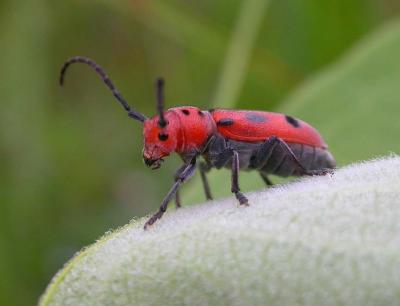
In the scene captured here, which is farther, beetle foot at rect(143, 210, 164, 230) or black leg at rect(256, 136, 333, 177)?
black leg at rect(256, 136, 333, 177)

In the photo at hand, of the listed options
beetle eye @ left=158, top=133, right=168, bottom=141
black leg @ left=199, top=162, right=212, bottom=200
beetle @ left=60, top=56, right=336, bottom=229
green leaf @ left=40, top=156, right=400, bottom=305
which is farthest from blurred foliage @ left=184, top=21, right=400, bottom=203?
green leaf @ left=40, top=156, right=400, bottom=305

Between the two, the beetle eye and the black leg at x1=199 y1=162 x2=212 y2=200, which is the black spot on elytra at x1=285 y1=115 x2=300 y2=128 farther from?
the beetle eye

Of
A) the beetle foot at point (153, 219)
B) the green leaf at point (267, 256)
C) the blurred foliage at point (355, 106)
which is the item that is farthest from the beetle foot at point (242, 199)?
the blurred foliage at point (355, 106)

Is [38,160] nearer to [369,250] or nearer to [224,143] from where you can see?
[224,143]

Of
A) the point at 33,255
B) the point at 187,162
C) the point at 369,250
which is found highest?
the point at 369,250

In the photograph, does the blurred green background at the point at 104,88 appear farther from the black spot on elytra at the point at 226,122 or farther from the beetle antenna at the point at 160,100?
the beetle antenna at the point at 160,100

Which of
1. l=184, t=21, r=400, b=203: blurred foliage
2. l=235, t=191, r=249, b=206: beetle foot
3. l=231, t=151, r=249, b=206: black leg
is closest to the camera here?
l=235, t=191, r=249, b=206: beetle foot

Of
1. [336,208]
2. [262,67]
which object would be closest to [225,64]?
[262,67]

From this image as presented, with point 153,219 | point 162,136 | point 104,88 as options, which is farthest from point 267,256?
point 104,88
